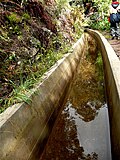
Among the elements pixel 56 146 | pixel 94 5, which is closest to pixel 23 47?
pixel 56 146

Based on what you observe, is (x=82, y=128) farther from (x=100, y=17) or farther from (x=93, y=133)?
(x=100, y=17)

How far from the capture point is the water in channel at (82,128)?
4168 mm

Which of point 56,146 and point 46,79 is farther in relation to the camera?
point 46,79

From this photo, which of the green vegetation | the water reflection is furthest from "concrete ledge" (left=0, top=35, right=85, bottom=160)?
the green vegetation

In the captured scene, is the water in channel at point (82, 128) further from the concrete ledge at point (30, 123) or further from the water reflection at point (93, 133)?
the concrete ledge at point (30, 123)

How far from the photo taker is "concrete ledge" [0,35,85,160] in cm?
310

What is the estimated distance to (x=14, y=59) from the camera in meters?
4.76

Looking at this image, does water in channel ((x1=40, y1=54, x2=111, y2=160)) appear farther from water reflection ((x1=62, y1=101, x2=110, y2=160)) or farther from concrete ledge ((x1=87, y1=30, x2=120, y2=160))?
concrete ledge ((x1=87, y1=30, x2=120, y2=160))

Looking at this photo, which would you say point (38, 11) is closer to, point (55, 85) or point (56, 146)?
point (55, 85)

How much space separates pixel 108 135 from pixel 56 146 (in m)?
0.84

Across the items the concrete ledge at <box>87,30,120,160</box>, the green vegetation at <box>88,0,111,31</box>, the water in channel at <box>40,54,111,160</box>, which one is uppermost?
the concrete ledge at <box>87,30,120,160</box>

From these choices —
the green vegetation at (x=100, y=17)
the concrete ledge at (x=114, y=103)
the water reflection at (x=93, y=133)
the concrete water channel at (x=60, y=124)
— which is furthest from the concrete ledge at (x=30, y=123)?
the green vegetation at (x=100, y=17)

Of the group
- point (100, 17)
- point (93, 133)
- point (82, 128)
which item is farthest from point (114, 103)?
point (100, 17)

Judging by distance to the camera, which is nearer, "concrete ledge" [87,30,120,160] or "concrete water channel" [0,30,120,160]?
"concrete water channel" [0,30,120,160]
